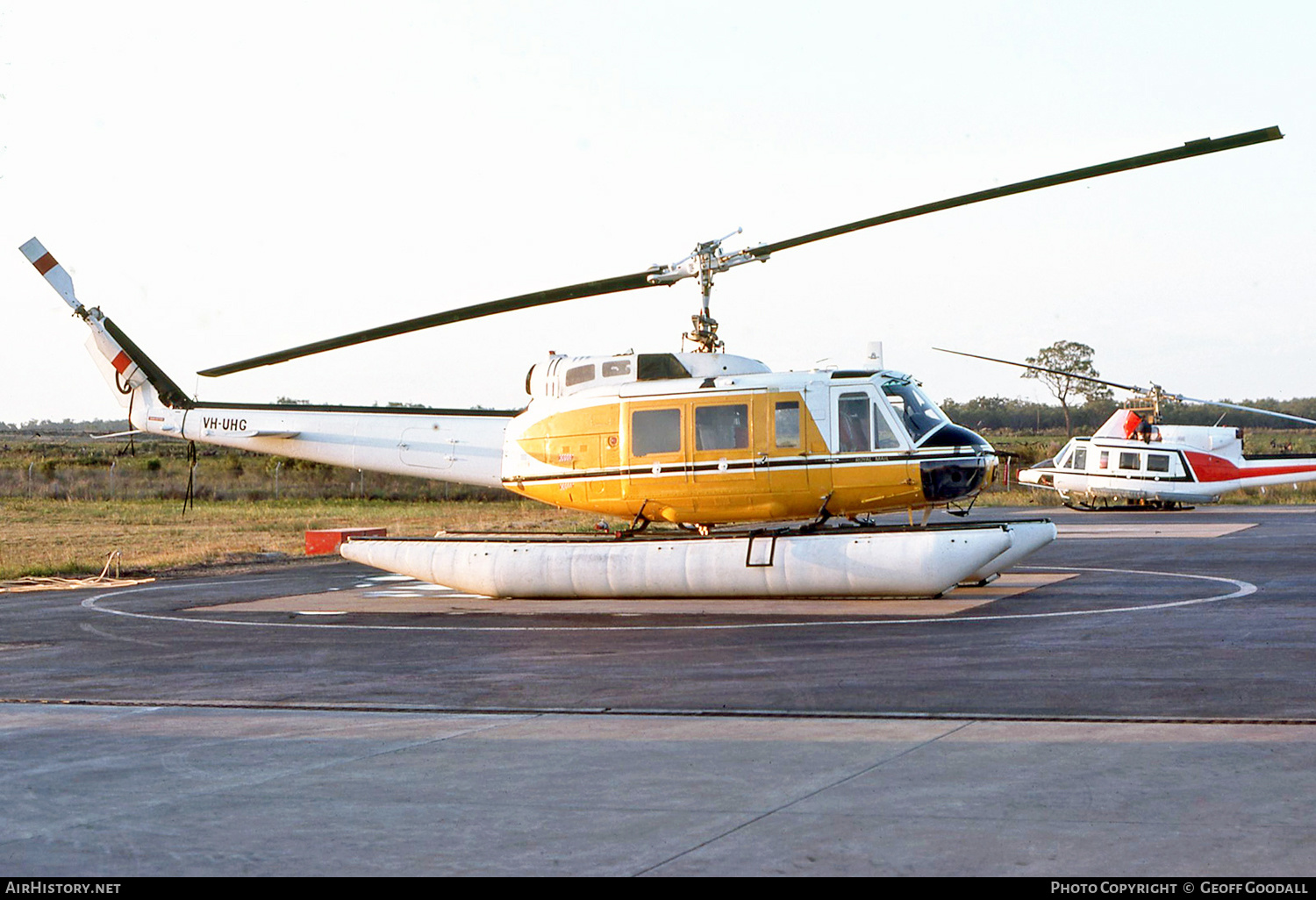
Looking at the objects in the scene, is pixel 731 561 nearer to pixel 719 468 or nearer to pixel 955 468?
pixel 719 468

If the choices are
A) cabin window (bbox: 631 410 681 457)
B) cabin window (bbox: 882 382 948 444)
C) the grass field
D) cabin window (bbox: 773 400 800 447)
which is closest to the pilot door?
cabin window (bbox: 882 382 948 444)

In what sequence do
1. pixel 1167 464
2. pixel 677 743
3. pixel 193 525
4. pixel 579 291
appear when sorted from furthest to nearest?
pixel 1167 464 → pixel 193 525 → pixel 579 291 → pixel 677 743

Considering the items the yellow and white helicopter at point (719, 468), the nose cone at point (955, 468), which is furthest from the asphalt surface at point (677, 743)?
the nose cone at point (955, 468)

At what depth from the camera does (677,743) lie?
26.0 feet

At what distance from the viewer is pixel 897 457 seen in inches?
640

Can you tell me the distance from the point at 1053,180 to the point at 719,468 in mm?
5874

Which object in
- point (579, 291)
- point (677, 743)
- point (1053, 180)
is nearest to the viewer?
point (677, 743)

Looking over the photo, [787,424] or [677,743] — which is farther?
[787,424]

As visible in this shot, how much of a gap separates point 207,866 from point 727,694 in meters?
5.00

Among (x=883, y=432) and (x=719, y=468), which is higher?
(x=883, y=432)

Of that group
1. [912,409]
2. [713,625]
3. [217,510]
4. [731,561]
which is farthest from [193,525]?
[713,625]

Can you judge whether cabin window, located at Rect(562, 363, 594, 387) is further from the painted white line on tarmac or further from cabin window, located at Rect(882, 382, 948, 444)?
the painted white line on tarmac
